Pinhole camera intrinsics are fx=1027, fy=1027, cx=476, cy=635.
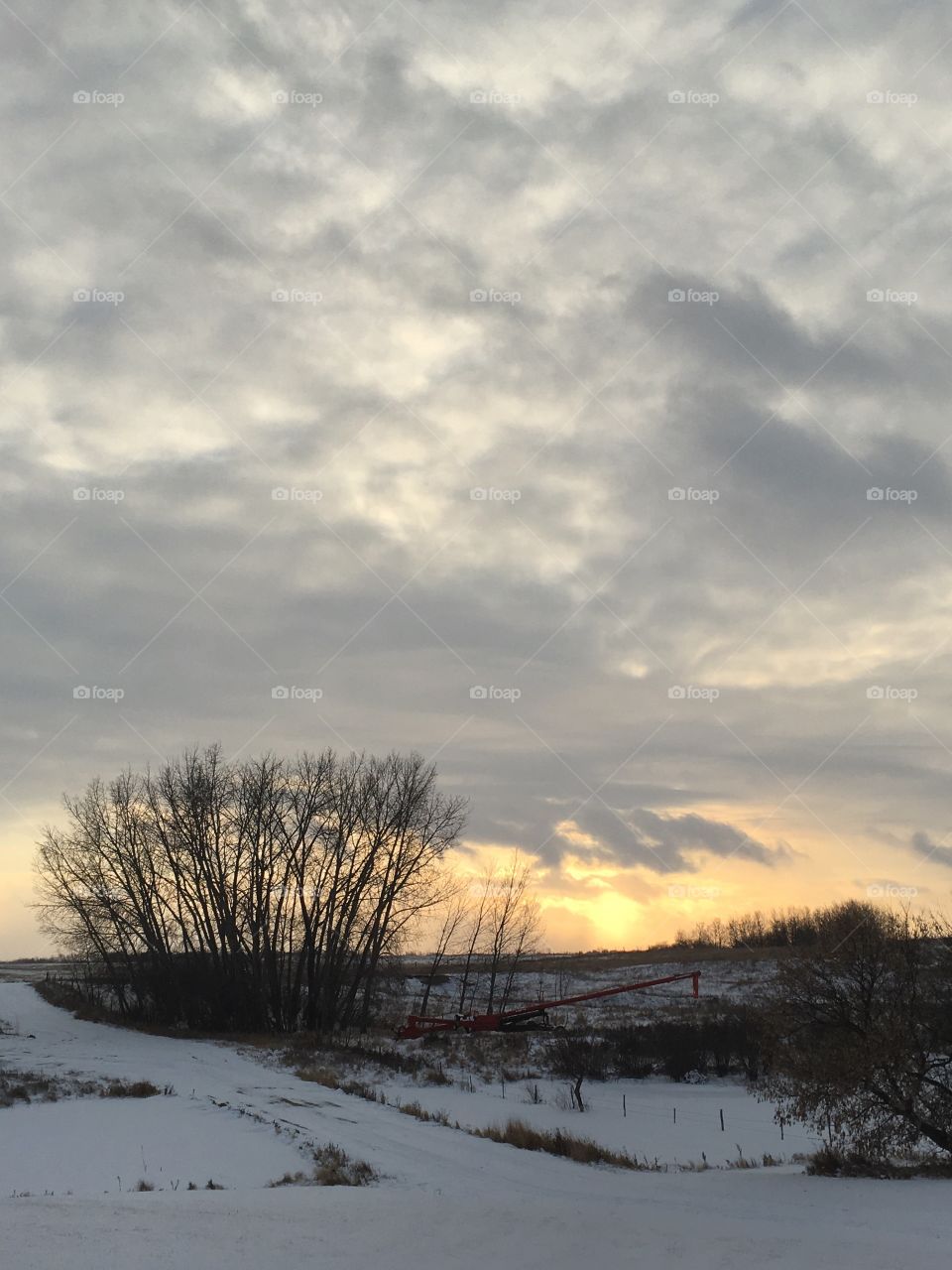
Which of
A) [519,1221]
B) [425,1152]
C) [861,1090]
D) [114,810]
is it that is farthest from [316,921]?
[519,1221]

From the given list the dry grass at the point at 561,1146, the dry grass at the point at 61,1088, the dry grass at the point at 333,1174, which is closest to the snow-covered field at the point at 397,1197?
the dry grass at the point at 333,1174

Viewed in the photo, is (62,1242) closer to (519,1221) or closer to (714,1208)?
(519,1221)

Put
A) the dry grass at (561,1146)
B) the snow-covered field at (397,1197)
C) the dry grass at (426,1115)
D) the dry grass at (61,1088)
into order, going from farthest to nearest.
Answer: the dry grass at (61,1088) < the dry grass at (426,1115) < the dry grass at (561,1146) < the snow-covered field at (397,1197)

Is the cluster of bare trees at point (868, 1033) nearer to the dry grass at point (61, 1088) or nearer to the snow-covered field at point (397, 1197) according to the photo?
the snow-covered field at point (397, 1197)

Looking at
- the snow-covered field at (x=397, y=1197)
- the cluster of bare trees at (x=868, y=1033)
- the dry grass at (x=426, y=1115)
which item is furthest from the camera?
the dry grass at (x=426, y=1115)

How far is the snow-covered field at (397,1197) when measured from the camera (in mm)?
11445

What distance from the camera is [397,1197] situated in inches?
590

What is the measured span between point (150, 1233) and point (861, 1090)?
14569 mm

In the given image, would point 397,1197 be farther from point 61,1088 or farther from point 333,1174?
point 61,1088

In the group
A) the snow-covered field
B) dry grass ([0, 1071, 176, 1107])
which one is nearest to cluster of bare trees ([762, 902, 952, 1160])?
the snow-covered field

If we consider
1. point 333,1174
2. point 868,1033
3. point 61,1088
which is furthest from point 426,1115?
point 868,1033

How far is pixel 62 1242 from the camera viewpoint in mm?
10539

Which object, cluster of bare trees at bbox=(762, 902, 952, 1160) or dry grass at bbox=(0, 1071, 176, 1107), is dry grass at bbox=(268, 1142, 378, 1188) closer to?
cluster of bare trees at bbox=(762, 902, 952, 1160)

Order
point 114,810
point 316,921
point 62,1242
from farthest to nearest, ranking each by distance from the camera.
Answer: point 114,810 < point 316,921 < point 62,1242
